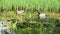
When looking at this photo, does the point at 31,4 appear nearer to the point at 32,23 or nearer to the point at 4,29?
the point at 32,23

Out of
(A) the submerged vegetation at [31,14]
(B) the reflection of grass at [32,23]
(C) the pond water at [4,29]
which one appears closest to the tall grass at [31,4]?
(A) the submerged vegetation at [31,14]

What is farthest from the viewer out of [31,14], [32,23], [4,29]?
[31,14]

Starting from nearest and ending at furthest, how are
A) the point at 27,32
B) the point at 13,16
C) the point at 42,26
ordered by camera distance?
the point at 27,32
the point at 42,26
the point at 13,16

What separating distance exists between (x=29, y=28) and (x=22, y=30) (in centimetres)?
24

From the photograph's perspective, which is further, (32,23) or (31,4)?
(31,4)

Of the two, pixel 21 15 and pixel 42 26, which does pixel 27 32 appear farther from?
pixel 21 15

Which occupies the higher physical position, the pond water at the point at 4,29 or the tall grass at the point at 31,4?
the tall grass at the point at 31,4

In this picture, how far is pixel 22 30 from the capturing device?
23.1 feet

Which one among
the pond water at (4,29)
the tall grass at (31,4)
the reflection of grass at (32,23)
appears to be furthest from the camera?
the tall grass at (31,4)

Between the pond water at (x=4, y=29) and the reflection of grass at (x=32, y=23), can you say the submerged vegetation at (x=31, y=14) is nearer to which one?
the reflection of grass at (x=32, y=23)

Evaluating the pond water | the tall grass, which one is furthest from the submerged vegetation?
Result: the pond water

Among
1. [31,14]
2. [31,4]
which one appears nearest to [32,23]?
[31,14]

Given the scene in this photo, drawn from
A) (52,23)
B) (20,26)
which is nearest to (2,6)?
(20,26)

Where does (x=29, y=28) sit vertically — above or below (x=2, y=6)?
below
